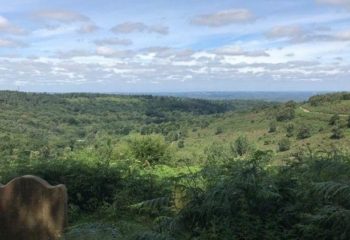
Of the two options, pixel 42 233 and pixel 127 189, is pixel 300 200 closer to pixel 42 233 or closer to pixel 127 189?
pixel 42 233

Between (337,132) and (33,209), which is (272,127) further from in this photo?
(33,209)

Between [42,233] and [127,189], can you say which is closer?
[42,233]

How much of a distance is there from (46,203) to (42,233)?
42 cm

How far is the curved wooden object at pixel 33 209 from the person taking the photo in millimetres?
6609

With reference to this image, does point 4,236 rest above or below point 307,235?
below

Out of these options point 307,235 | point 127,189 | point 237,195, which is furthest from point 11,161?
point 307,235

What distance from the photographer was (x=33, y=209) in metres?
6.68

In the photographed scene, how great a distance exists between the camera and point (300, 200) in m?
4.90

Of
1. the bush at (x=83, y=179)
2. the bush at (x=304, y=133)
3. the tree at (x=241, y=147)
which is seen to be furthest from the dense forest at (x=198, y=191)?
the bush at (x=304, y=133)

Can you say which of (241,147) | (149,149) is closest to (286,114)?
(241,147)

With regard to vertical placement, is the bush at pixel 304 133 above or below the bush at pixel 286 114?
below

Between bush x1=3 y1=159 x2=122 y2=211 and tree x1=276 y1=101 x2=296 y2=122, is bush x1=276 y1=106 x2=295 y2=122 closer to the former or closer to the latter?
tree x1=276 y1=101 x2=296 y2=122

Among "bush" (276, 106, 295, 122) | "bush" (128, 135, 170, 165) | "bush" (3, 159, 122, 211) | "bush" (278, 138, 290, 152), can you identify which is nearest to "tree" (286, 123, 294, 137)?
"bush" (276, 106, 295, 122)

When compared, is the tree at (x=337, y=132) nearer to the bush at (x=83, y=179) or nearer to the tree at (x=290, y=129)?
the tree at (x=290, y=129)
